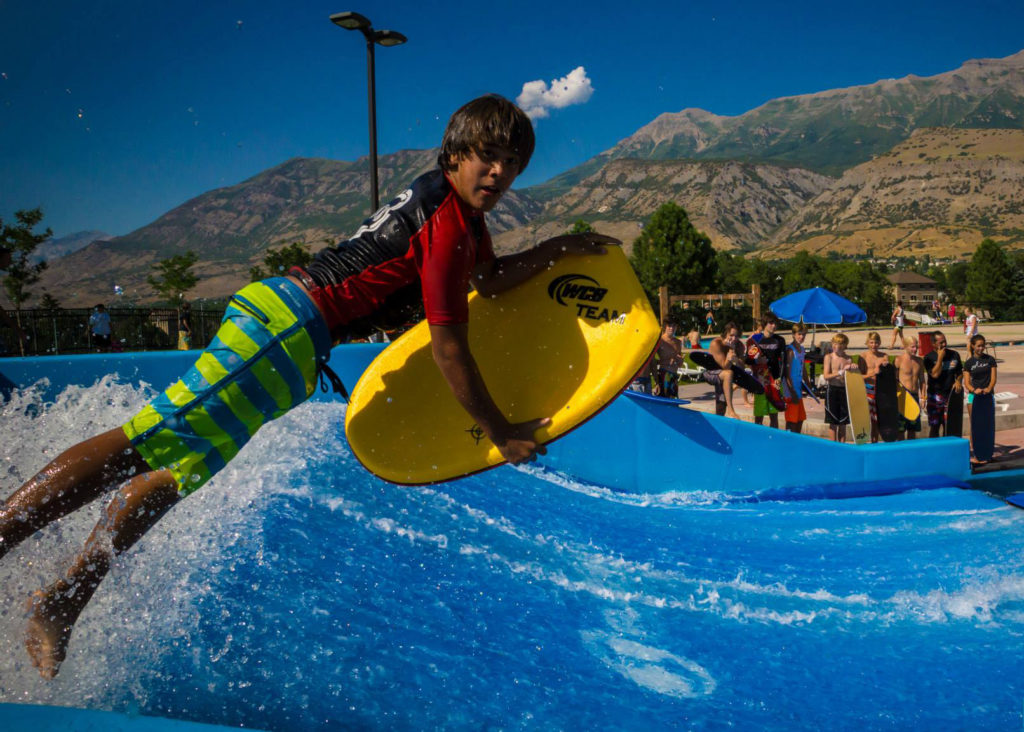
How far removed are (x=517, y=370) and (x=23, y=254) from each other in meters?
25.6

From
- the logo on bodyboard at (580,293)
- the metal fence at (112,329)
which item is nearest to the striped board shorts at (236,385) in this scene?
the logo on bodyboard at (580,293)

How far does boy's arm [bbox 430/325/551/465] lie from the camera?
2207 mm

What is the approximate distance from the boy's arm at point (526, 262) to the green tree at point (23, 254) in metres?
23.5

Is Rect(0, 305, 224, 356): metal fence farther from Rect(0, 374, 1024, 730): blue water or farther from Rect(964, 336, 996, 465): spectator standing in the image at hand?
Rect(964, 336, 996, 465): spectator standing

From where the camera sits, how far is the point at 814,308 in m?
15.1

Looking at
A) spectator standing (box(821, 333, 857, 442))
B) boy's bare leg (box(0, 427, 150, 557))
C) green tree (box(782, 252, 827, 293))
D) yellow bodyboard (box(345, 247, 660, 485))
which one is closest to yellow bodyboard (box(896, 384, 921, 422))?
spectator standing (box(821, 333, 857, 442))

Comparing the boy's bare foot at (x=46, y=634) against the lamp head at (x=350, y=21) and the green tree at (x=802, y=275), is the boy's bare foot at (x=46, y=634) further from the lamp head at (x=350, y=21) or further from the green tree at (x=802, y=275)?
the green tree at (x=802, y=275)

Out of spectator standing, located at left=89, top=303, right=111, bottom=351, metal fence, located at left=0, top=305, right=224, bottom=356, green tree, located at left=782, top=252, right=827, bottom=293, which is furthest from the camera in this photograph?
green tree, located at left=782, top=252, right=827, bottom=293

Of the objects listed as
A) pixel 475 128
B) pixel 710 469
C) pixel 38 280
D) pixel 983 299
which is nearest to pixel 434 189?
pixel 475 128

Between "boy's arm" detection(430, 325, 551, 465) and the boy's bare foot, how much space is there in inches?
57.8

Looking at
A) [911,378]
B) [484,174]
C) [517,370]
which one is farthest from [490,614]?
[911,378]

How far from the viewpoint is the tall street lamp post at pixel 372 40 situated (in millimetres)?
10555

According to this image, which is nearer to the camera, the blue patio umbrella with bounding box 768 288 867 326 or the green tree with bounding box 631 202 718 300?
the blue patio umbrella with bounding box 768 288 867 326

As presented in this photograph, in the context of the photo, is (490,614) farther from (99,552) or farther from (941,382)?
(941,382)
